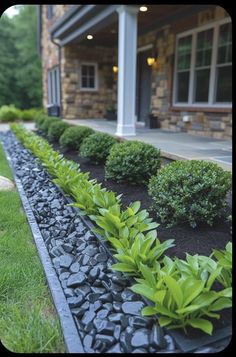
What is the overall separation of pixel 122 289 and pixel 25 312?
0.56 metres

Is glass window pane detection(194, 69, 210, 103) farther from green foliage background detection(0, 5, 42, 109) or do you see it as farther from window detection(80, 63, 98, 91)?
green foliage background detection(0, 5, 42, 109)

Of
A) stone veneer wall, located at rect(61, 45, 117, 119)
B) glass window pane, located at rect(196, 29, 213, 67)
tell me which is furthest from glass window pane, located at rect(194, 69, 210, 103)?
stone veneer wall, located at rect(61, 45, 117, 119)

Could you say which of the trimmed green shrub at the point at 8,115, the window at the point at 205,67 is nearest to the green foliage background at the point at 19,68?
the trimmed green shrub at the point at 8,115

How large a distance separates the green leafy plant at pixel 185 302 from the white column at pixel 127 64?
4.62m

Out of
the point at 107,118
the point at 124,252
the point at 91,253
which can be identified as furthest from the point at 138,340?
the point at 107,118

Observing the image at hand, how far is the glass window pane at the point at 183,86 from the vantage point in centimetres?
717

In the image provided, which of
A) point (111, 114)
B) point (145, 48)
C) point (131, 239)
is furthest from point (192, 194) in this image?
point (111, 114)

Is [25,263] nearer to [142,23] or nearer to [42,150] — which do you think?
[42,150]

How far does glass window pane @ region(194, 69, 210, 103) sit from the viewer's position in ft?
21.4

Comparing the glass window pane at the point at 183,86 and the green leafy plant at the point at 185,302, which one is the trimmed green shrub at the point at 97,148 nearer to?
the glass window pane at the point at 183,86

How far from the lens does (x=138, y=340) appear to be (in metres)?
1.53

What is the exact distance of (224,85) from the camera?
6.10 metres

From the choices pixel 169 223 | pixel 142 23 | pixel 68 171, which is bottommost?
pixel 169 223

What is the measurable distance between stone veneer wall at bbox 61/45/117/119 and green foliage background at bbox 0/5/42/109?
424 inches
